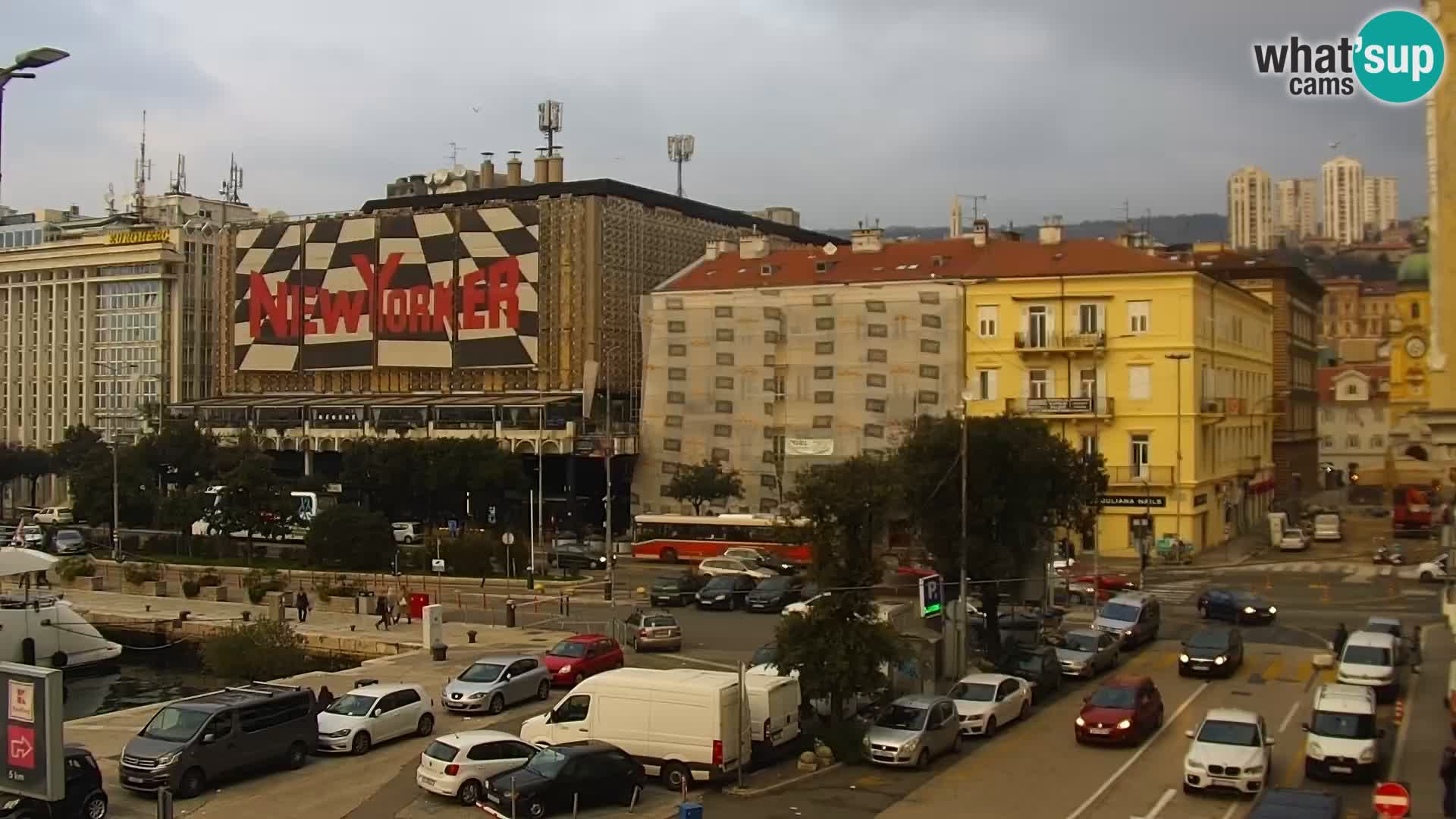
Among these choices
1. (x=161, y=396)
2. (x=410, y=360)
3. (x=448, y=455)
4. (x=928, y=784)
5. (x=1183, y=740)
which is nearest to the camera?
(x=928, y=784)

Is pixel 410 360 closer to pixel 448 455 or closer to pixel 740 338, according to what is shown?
pixel 448 455

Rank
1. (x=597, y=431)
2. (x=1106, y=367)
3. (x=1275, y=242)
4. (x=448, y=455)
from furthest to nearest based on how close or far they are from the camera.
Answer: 1. (x=1275, y=242)
2. (x=597, y=431)
3. (x=448, y=455)
4. (x=1106, y=367)

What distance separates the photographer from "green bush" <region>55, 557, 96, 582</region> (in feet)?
198

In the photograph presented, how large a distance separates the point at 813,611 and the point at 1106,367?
135 feet

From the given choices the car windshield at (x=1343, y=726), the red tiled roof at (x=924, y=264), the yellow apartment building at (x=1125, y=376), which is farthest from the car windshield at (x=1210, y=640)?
the red tiled roof at (x=924, y=264)

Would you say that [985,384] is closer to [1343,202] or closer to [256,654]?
[256,654]

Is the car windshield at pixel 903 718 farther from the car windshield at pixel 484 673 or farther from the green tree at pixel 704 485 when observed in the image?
the green tree at pixel 704 485

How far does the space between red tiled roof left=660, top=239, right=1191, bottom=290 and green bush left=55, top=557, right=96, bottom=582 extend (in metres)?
33.2

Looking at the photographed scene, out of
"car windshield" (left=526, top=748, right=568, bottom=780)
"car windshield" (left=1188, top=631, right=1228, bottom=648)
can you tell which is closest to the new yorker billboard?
"car windshield" (left=1188, top=631, right=1228, bottom=648)

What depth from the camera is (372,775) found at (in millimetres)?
25844

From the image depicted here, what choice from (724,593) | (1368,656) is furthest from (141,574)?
(1368,656)

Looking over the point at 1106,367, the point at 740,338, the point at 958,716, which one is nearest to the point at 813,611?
the point at 958,716

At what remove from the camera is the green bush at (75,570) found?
6050cm

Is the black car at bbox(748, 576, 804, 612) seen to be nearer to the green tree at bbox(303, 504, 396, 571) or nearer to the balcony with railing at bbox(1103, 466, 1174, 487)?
the balcony with railing at bbox(1103, 466, 1174, 487)
